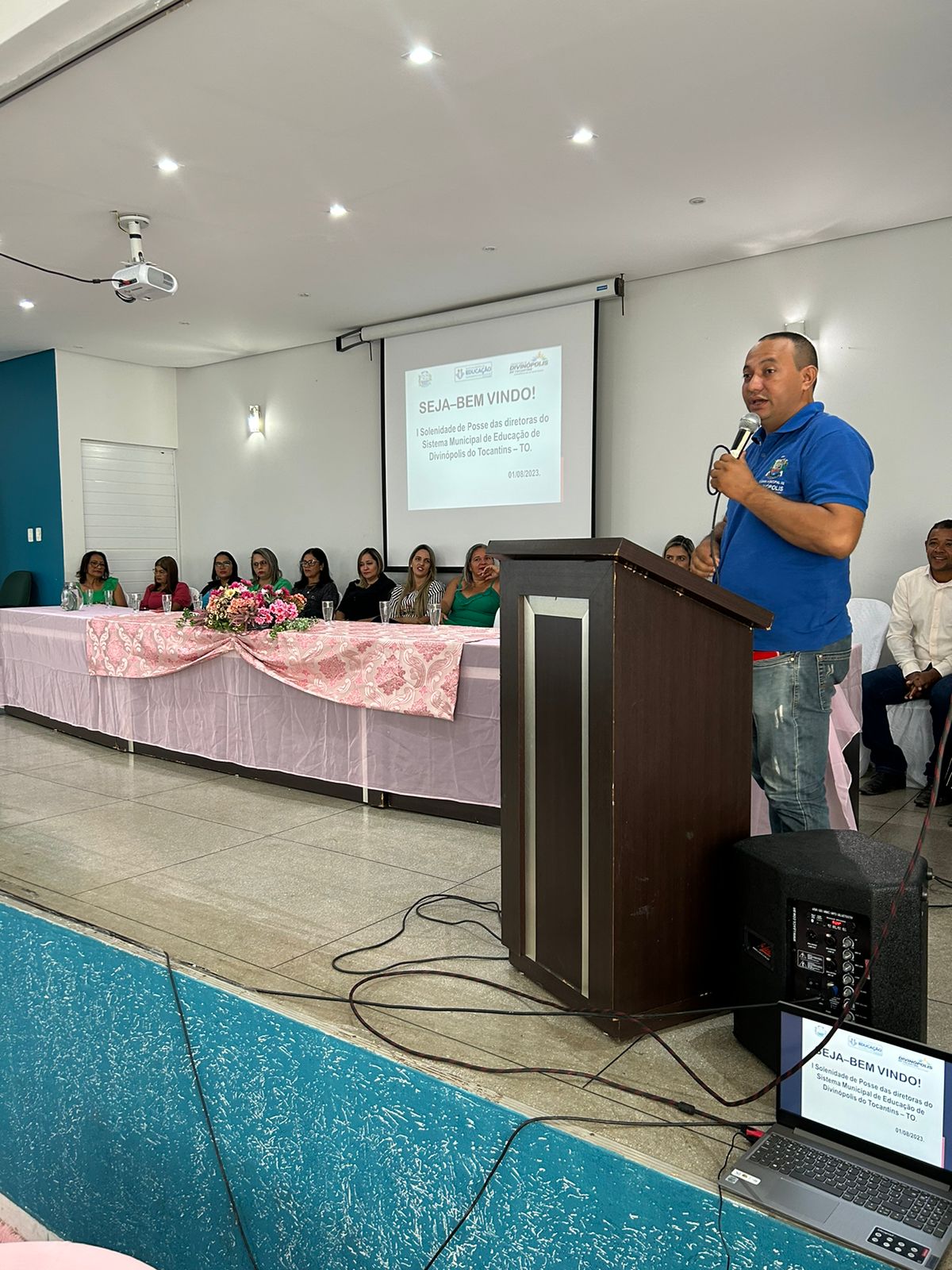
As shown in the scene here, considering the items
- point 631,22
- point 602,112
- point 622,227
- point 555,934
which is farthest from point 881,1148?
point 622,227

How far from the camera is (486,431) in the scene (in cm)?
641

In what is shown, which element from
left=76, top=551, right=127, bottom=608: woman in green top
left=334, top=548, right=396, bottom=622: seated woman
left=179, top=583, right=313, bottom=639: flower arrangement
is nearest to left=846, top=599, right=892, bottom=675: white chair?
left=179, top=583, right=313, bottom=639: flower arrangement

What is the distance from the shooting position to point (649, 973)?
162 cm

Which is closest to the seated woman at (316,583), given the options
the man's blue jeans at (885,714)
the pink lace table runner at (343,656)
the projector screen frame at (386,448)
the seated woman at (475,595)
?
the projector screen frame at (386,448)

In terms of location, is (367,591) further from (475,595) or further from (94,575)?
(94,575)

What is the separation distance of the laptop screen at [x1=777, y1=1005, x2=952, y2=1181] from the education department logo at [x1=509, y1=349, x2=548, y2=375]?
519 cm

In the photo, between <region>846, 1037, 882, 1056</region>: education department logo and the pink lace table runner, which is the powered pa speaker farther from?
the pink lace table runner

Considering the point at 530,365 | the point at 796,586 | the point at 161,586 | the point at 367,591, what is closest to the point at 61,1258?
the point at 796,586

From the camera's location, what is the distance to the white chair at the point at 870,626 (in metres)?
4.61

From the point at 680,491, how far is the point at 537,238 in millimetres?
1673

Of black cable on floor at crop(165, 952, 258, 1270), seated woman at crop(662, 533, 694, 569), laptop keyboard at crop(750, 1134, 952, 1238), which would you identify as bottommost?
black cable on floor at crop(165, 952, 258, 1270)

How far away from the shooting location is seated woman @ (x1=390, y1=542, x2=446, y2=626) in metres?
6.23

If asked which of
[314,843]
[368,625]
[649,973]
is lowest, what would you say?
[314,843]

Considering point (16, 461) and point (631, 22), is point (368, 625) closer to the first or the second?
point (631, 22)
